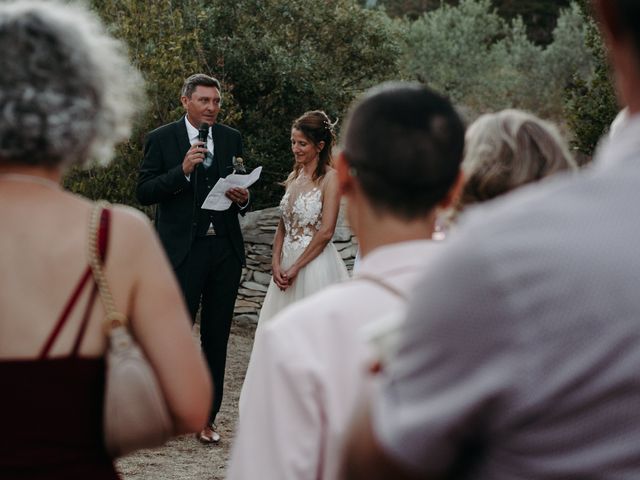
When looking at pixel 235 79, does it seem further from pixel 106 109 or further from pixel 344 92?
pixel 106 109

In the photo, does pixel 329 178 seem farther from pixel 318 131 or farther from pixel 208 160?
pixel 208 160

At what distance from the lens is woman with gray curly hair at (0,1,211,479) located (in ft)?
7.06

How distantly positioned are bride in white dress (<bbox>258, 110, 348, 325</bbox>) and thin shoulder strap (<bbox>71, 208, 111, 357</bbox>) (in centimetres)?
534

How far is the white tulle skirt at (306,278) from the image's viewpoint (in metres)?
7.75

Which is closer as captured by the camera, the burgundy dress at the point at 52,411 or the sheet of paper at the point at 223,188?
the burgundy dress at the point at 52,411

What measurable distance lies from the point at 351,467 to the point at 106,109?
1295 mm

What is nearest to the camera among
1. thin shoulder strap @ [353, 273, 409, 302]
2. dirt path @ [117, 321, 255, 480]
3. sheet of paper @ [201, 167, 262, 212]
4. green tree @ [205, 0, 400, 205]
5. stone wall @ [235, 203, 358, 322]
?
thin shoulder strap @ [353, 273, 409, 302]

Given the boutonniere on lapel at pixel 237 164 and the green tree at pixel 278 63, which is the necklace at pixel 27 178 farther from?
the green tree at pixel 278 63

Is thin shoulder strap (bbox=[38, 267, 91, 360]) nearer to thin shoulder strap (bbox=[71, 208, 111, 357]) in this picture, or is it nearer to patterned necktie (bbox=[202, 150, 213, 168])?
thin shoulder strap (bbox=[71, 208, 111, 357])

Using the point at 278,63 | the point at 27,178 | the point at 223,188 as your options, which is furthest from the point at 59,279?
the point at 278,63

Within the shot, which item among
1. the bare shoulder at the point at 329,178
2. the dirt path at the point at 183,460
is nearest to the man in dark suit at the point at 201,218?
the dirt path at the point at 183,460

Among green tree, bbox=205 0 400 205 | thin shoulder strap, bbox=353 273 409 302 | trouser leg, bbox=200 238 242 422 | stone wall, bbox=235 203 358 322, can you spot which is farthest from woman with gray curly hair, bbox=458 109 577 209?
green tree, bbox=205 0 400 205

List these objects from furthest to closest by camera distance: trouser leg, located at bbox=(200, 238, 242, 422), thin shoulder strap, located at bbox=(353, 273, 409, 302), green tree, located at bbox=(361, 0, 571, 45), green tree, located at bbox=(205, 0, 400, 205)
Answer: green tree, located at bbox=(361, 0, 571, 45)
green tree, located at bbox=(205, 0, 400, 205)
trouser leg, located at bbox=(200, 238, 242, 422)
thin shoulder strap, located at bbox=(353, 273, 409, 302)

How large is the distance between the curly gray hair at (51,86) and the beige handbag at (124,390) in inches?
8.6
